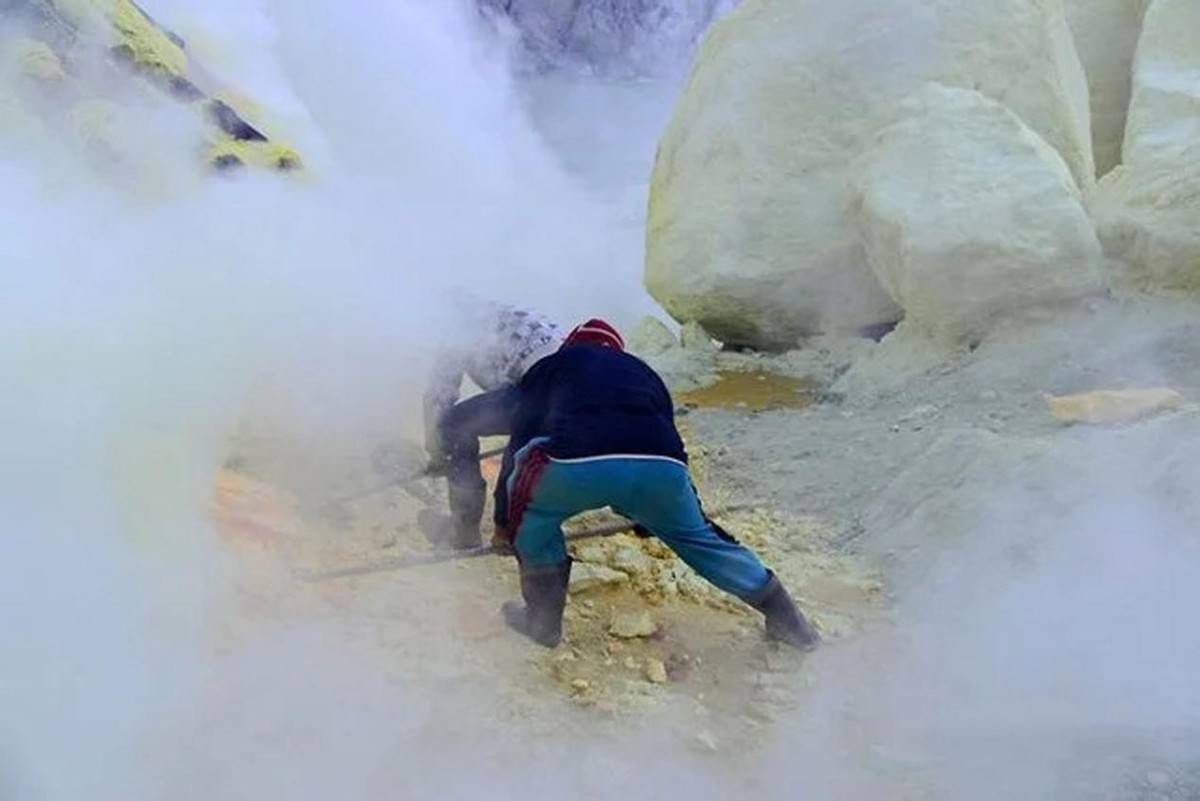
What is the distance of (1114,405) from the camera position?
4.11 m

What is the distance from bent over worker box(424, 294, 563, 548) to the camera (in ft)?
10.3

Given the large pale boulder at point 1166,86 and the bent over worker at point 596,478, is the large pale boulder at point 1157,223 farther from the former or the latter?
the bent over worker at point 596,478

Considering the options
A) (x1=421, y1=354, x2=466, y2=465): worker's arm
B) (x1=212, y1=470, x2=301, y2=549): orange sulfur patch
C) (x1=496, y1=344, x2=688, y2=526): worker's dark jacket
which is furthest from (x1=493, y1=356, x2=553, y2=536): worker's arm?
(x1=212, y1=470, x2=301, y2=549): orange sulfur patch

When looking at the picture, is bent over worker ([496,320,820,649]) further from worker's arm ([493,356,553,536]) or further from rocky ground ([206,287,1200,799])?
rocky ground ([206,287,1200,799])

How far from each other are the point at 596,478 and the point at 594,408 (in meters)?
0.15

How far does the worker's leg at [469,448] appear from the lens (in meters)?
3.07

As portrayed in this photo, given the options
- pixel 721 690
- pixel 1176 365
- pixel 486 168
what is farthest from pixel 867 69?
pixel 486 168

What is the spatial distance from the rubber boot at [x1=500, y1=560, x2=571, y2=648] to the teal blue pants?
25 millimetres

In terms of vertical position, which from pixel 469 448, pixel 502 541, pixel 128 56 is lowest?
pixel 502 541

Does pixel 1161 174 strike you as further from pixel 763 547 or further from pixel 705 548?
pixel 705 548

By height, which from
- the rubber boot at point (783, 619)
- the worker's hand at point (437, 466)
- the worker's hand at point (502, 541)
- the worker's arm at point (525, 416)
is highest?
the worker's arm at point (525, 416)

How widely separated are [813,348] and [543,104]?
16399mm

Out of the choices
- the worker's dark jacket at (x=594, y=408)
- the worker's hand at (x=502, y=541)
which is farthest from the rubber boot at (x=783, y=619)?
the worker's hand at (x=502, y=541)

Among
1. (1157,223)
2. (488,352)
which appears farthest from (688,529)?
(1157,223)
